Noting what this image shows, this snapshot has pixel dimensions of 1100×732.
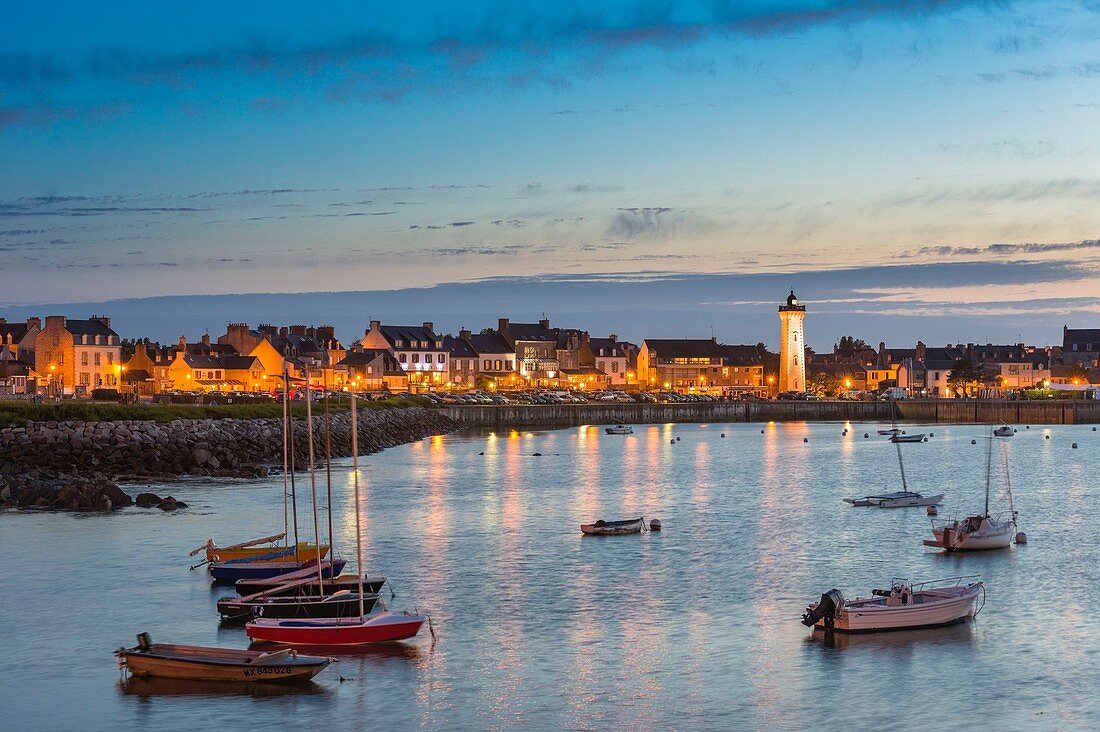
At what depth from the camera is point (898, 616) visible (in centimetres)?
2667

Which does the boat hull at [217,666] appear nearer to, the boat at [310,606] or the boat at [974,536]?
the boat at [310,606]

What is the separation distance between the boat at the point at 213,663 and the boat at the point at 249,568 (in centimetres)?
687

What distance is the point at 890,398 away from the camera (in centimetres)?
15262

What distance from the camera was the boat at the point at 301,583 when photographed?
2675cm

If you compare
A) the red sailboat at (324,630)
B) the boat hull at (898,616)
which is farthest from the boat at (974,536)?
the red sailboat at (324,630)

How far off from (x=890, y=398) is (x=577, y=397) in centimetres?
3883

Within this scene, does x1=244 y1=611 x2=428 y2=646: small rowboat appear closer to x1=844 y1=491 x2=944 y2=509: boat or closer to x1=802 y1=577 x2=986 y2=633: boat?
x1=802 y1=577 x2=986 y2=633: boat

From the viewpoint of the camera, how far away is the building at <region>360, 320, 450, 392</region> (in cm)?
15175

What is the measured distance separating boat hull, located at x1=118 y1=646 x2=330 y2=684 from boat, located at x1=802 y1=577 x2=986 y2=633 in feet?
35.6

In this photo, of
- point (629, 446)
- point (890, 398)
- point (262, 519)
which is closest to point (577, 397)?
point (890, 398)

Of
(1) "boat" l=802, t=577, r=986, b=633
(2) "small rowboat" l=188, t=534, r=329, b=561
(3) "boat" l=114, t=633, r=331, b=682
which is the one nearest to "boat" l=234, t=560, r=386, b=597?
(2) "small rowboat" l=188, t=534, r=329, b=561

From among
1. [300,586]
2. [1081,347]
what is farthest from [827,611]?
[1081,347]

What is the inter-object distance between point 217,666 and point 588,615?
31.3ft

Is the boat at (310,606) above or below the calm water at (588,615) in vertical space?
above
